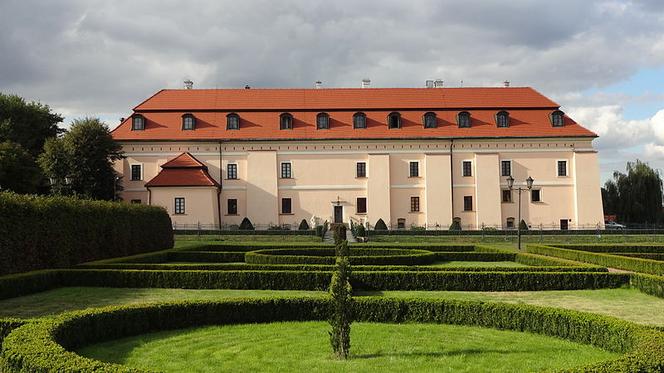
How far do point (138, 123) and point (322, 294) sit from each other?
3506cm

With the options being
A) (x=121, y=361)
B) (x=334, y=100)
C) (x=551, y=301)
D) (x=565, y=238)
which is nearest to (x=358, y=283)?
(x=551, y=301)

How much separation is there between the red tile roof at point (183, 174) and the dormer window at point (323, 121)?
8.91 metres

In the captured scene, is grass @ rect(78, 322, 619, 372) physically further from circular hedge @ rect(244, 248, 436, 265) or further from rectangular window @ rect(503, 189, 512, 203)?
rectangular window @ rect(503, 189, 512, 203)

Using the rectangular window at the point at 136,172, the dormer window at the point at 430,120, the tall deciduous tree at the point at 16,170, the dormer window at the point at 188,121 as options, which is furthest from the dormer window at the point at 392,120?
the tall deciduous tree at the point at 16,170

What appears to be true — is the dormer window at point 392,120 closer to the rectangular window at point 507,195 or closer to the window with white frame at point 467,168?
the window with white frame at point 467,168

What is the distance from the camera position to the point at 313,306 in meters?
11.6

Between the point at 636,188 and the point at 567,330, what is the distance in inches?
1966

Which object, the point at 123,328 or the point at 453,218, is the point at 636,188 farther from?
the point at 123,328

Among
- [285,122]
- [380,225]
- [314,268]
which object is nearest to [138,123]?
[285,122]

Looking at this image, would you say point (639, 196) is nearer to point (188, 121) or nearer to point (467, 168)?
point (467, 168)

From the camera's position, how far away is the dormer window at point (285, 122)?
4548 centimetres

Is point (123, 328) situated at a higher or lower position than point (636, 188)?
lower

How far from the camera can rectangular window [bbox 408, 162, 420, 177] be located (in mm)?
45312

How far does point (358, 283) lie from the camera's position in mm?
15234
